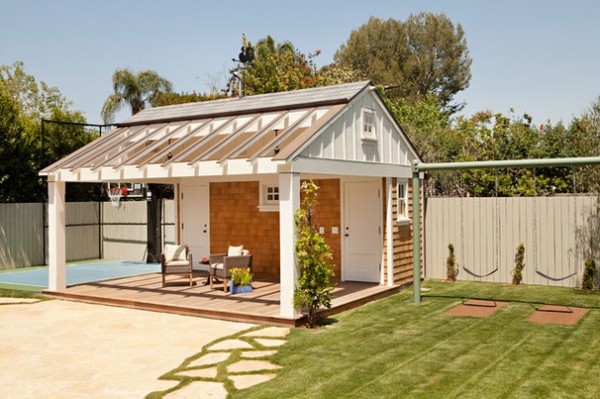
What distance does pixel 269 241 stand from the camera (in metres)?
14.0

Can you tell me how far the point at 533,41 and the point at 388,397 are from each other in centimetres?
2560

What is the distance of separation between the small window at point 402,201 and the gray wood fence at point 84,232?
813 centimetres

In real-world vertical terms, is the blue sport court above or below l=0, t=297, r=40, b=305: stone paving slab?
above

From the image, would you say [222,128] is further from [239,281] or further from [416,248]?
[416,248]

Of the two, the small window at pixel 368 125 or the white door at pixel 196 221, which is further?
the white door at pixel 196 221

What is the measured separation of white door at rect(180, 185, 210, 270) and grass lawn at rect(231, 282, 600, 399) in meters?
5.71

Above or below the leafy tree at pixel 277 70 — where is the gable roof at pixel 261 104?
below

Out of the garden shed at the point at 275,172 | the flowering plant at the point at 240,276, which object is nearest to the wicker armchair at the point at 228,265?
the flowering plant at the point at 240,276

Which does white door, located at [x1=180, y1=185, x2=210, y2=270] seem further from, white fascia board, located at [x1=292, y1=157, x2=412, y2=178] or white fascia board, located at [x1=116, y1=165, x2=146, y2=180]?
white fascia board, located at [x1=292, y1=157, x2=412, y2=178]

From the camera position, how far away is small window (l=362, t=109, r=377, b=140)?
11242mm

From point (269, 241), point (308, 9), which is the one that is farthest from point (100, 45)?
point (269, 241)

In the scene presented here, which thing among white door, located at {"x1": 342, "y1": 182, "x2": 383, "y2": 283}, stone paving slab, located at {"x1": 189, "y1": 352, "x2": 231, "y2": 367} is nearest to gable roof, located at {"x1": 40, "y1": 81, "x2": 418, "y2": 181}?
white door, located at {"x1": 342, "y1": 182, "x2": 383, "y2": 283}

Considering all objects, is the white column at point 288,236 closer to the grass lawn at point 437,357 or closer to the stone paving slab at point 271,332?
the stone paving slab at point 271,332

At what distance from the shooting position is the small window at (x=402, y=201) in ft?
42.7
